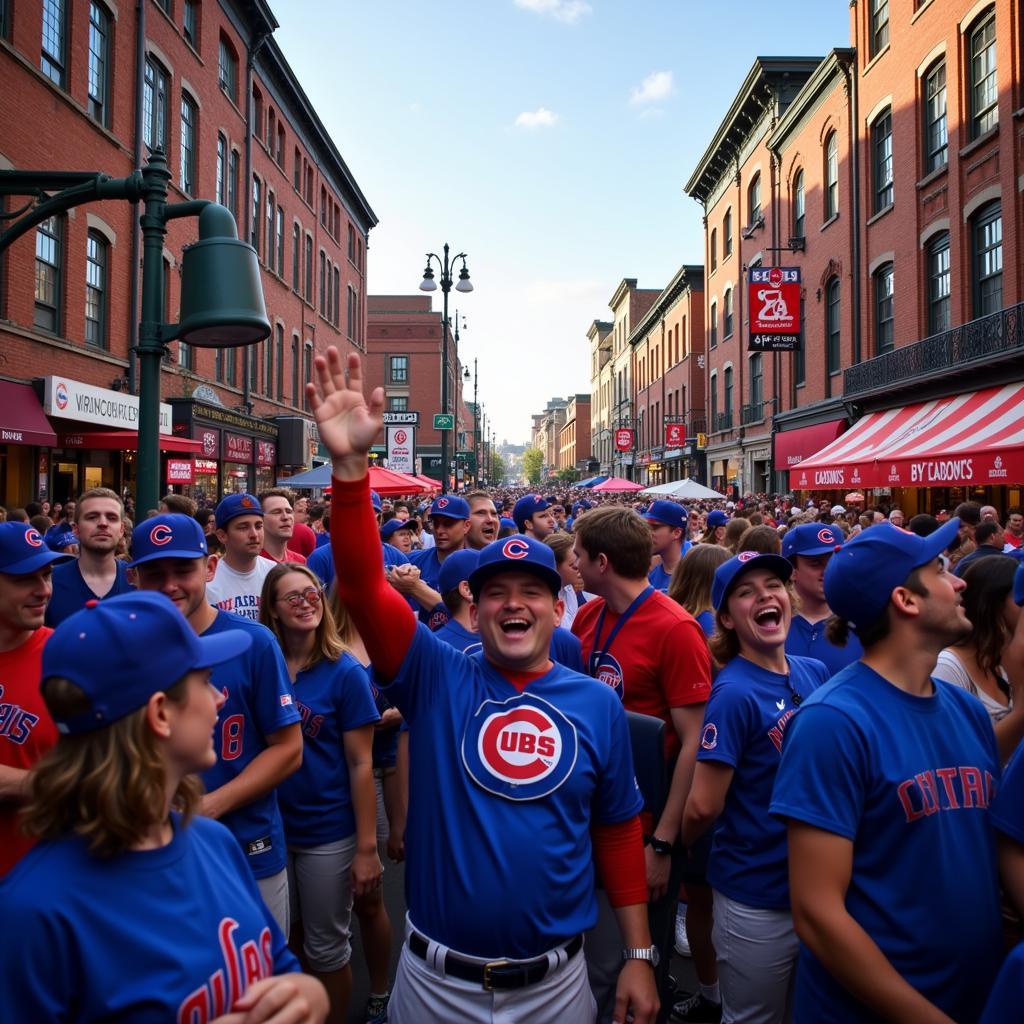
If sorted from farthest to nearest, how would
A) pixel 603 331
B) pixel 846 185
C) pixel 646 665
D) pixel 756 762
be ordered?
pixel 603 331 < pixel 846 185 < pixel 646 665 < pixel 756 762

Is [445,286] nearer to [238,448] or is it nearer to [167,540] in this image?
[238,448]

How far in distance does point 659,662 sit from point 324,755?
160 cm

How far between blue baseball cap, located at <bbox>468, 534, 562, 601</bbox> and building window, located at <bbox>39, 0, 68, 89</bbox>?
58.5ft

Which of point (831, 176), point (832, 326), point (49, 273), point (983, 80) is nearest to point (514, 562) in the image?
point (49, 273)

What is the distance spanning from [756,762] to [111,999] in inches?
95.8

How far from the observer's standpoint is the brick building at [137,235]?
1531 centimetres

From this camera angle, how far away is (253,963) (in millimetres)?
1783

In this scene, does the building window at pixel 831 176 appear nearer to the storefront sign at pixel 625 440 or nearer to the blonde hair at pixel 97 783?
the blonde hair at pixel 97 783

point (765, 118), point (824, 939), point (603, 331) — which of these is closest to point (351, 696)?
point (824, 939)

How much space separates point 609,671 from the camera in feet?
12.1

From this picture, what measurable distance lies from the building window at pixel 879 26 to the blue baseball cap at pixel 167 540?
993 inches

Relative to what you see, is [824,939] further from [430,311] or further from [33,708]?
[430,311]

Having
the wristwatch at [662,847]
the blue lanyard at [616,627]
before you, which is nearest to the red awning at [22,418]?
the blue lanyard at [616,627]

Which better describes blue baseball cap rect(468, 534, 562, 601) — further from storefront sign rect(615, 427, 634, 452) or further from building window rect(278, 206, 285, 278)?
storefront sign rect(615, 427, 634, 452)
